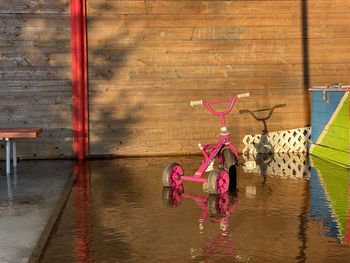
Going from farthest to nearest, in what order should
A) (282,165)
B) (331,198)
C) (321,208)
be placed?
(282,165)
(331,198)
(321,208)

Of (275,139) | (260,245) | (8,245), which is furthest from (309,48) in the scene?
(8,245)

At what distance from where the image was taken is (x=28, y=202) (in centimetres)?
773

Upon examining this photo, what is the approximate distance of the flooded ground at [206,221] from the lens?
17.8ft

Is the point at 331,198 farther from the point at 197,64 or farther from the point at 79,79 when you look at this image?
the point at 79,79

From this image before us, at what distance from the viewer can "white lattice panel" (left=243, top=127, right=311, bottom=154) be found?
503 inches

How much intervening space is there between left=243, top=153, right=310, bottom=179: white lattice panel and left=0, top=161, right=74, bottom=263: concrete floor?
3.29 m

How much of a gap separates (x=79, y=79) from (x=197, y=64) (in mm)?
2387

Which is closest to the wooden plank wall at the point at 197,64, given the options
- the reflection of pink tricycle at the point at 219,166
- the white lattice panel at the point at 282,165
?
the white lattice panel at the point at 282,165

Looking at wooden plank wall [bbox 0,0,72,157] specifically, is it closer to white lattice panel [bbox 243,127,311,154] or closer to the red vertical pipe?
the red vertical pipe

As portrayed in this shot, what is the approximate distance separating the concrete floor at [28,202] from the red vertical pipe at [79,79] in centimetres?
62

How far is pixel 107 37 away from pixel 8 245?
7301mm

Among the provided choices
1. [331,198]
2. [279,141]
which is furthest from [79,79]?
[331,198]

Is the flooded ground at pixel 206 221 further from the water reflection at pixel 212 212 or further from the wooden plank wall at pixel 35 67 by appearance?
the wooden plank wall at pixel 35 67

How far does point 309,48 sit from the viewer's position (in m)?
12.9
